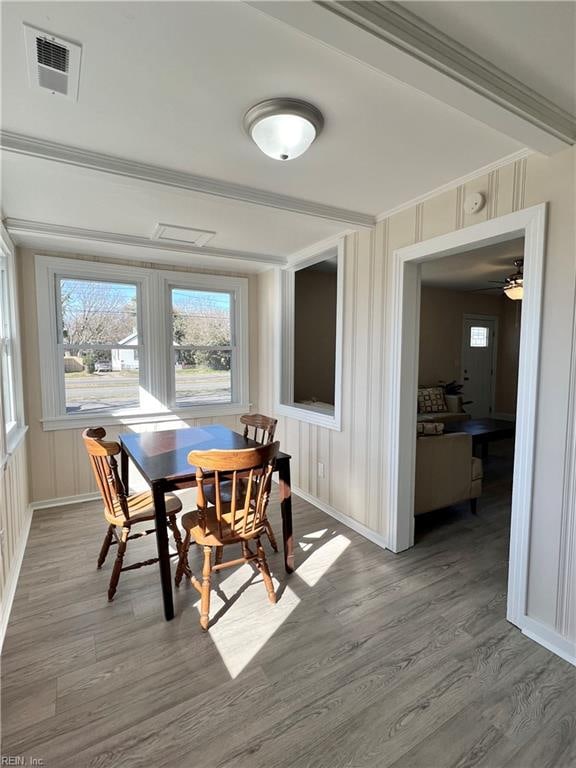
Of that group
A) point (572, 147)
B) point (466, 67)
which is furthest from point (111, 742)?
point (572, 147)

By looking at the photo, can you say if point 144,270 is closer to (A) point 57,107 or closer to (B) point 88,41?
(A) point 57,107

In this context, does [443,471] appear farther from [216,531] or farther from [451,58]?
[451,58]

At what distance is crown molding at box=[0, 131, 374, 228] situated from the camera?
173 cm

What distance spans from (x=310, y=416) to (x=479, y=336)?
15.8ft

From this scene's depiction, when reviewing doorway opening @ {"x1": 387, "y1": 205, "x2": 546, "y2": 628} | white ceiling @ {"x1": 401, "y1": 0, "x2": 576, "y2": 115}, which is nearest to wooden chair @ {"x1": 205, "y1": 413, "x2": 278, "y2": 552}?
doorway opening @ {"x1": 387, "y1": 205, "x2": 546, "y2": 628}

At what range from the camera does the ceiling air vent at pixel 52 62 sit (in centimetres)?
117

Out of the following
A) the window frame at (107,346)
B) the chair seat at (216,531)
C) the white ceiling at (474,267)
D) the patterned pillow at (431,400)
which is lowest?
the chair seat at (216,531)

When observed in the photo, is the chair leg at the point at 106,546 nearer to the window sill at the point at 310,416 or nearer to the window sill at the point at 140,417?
the window sill at the point at 140,417

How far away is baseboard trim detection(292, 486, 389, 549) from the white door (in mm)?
4335

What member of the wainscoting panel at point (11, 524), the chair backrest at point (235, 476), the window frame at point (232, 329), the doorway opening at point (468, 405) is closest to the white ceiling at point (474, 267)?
the doorway opening at point (468, 405)

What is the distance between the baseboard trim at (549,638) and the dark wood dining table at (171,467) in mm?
1336

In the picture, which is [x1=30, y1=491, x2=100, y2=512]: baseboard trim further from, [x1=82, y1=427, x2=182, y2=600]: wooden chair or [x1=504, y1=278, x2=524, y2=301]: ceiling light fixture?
[x1=504, y1=278, x2=524, y2=301]: ceiling light fixture

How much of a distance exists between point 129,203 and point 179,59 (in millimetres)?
1387

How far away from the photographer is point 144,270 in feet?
12.5
